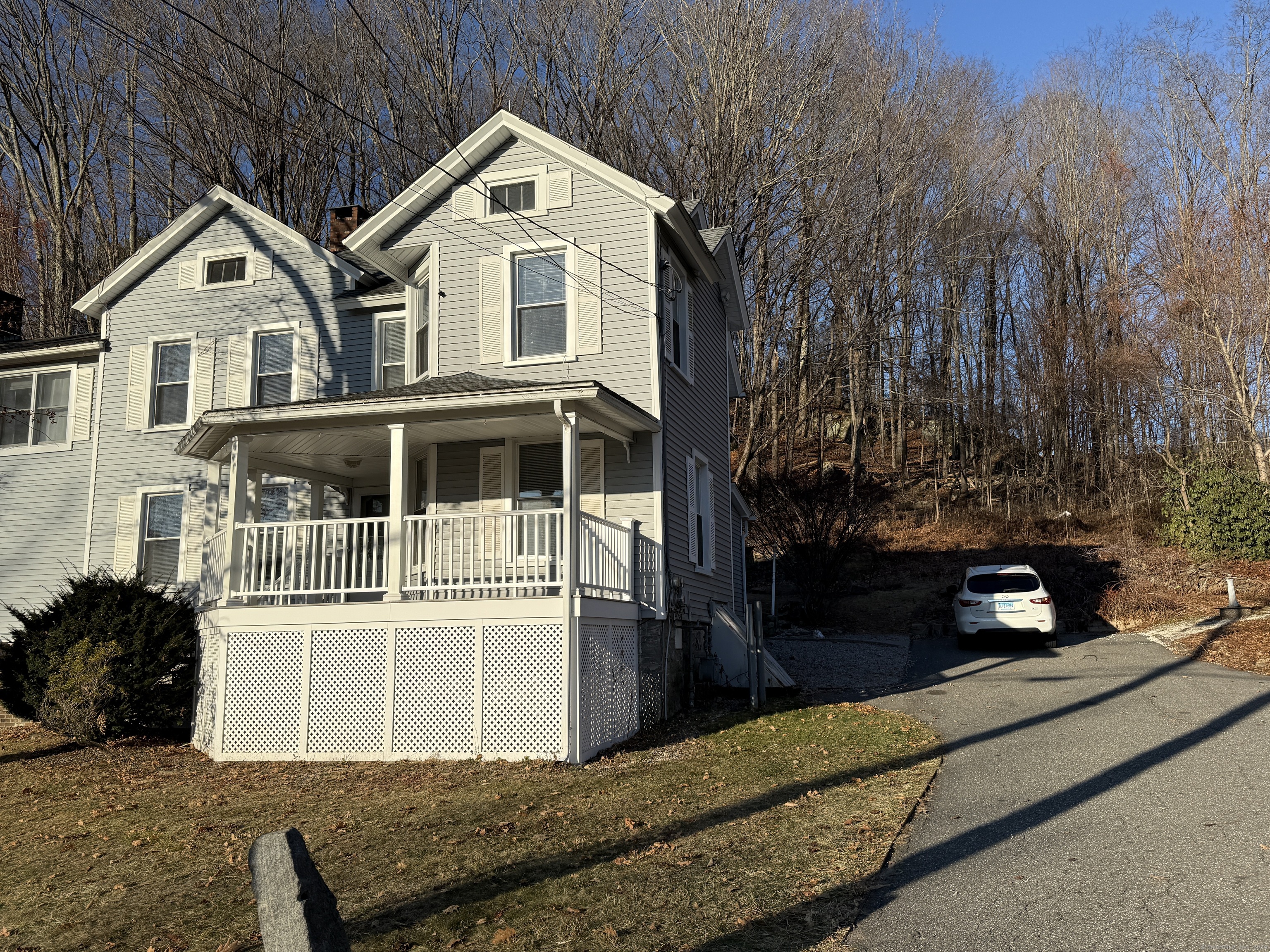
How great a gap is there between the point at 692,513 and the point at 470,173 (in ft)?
19.9

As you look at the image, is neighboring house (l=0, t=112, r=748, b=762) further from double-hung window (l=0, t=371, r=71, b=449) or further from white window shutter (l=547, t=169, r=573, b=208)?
double-hung window (l=0, t=371, r=71, b=449)

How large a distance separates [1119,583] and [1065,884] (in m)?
18.6

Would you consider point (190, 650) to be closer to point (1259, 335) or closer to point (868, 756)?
point (868, 756)

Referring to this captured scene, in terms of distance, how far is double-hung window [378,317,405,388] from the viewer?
16.2 m

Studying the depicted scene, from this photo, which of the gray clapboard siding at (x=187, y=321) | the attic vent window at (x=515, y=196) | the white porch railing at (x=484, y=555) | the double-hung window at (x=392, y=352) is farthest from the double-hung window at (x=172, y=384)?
the attic vent window at (x=515, y=196)

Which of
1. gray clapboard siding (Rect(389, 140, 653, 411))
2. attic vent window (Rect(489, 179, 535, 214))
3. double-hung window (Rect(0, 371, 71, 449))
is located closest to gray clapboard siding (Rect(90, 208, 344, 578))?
double-hung window (Rect(0, 371, 71, 449))

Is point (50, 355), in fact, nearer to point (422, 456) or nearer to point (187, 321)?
point (187, 321)

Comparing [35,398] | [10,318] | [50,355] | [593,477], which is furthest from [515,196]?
[10,318]

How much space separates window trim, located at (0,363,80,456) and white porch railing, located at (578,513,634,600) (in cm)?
1155

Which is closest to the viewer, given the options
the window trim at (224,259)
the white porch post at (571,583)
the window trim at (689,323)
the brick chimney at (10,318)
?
the white porch post at (571,583)

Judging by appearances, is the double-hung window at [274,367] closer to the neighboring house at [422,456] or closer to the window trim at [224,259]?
the neighboring house at [422,456]

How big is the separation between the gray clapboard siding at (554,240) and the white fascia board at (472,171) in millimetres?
111

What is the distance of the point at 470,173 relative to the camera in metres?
14.5

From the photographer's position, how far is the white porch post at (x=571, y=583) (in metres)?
9.99
